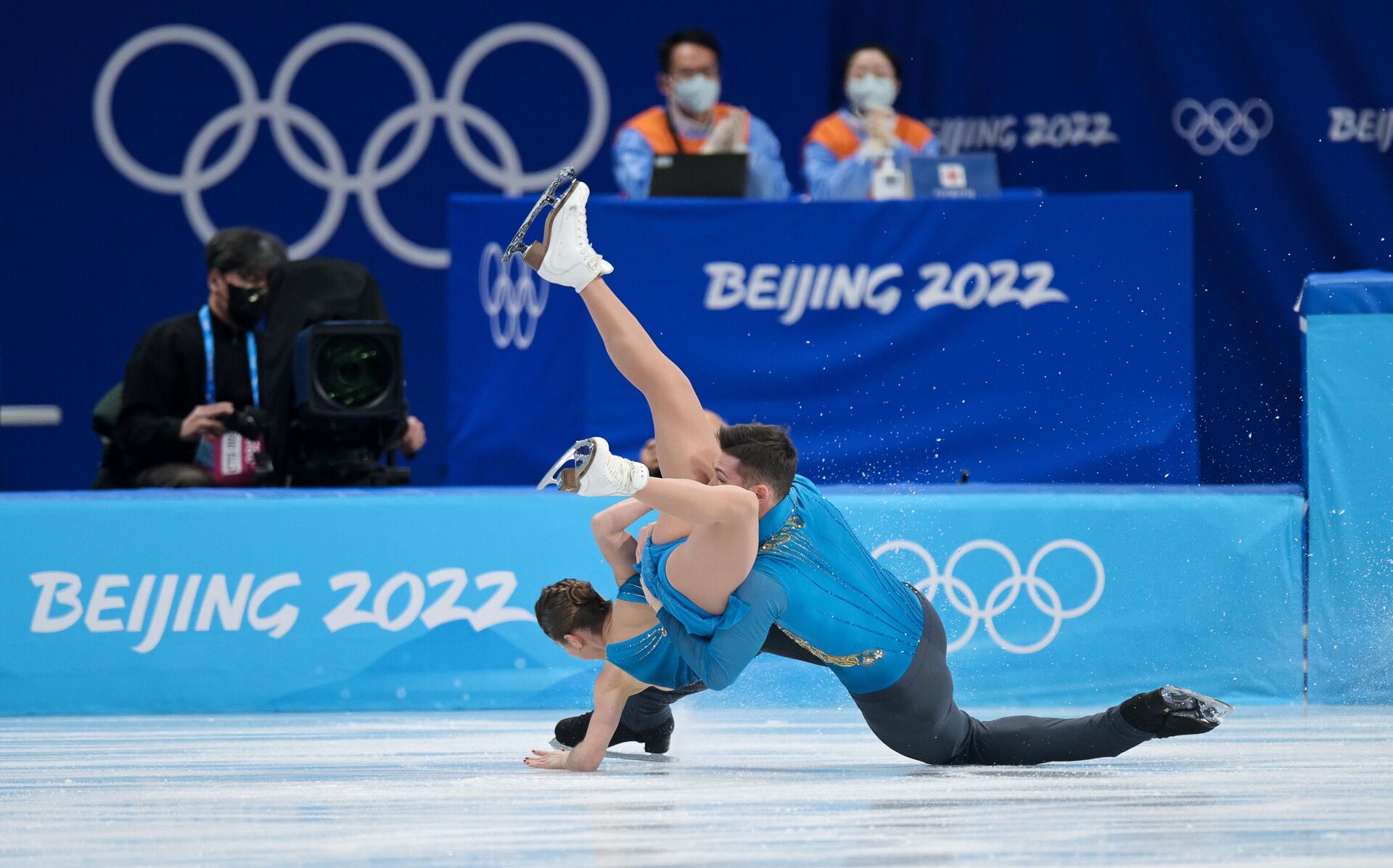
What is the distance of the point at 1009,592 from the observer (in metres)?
6.12

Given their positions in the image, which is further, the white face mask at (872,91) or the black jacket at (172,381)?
the white face mask at (872,91)

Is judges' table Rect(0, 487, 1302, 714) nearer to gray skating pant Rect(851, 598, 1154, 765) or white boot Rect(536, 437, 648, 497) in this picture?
gray skating pant Rect(851, 598, 1154, 765)

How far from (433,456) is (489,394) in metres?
3.31

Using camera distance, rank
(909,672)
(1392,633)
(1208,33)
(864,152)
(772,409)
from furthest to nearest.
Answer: (1208,33), (864,152), (772,409), (1392,633), (909,672)

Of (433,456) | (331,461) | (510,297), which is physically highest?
(510,297)

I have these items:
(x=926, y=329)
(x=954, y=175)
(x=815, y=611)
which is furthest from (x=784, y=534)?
(x=954, y=175)

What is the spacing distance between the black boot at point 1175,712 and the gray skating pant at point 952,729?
49 millimetres

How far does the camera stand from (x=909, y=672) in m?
4.48

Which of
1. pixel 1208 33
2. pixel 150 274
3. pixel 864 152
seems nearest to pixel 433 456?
pixel 150 274

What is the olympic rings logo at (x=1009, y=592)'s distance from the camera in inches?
241

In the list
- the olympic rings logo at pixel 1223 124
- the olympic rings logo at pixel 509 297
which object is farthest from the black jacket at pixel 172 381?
the olympic rings logo at pixel 1223 124

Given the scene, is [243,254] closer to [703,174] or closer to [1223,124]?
[703,174]

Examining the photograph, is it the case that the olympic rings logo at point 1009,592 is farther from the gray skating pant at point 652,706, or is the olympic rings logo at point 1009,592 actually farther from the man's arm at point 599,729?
the man's arm at point 599,729

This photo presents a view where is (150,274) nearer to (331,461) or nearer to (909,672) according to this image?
(331,461)
